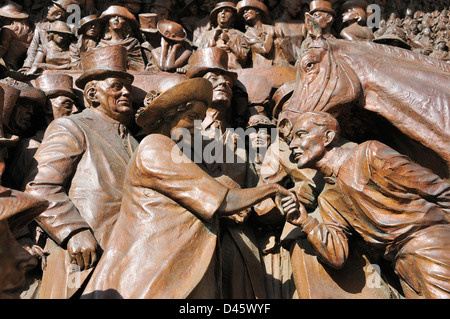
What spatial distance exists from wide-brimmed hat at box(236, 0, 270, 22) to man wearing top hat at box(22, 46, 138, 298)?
1694mm

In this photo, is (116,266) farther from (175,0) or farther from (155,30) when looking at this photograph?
(175,0)

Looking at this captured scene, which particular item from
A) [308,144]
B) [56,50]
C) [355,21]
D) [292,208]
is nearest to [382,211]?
[292,208]

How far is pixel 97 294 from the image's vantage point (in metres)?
4.71

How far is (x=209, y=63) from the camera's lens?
6.65m

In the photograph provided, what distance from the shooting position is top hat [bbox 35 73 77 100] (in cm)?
665

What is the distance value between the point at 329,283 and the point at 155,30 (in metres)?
3.59

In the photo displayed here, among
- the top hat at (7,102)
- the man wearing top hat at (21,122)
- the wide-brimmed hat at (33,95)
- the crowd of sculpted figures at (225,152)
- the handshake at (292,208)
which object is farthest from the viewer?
the wide-brimmed hat at (33,95)

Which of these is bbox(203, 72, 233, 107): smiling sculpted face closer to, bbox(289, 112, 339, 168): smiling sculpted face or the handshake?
bbox(289, 112, 339, 168): smiling sculpted face

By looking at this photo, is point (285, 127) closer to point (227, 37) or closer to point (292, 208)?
point (292, 208)

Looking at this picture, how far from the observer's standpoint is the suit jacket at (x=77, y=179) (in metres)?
5.35

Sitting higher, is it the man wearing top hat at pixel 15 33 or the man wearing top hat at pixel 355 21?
the man wearing top hat at pixel 355 21

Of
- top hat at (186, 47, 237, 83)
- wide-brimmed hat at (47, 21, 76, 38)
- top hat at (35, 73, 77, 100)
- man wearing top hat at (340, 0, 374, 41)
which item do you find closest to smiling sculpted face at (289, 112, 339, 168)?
top hat at (186, 47, 237, 83)

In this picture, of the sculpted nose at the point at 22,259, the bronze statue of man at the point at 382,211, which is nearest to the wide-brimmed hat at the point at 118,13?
the bronze statue of man at the point at 382,211

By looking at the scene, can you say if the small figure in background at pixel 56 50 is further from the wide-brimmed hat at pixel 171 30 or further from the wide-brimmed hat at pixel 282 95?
the wide-brimmed hat at pixel 282 95
